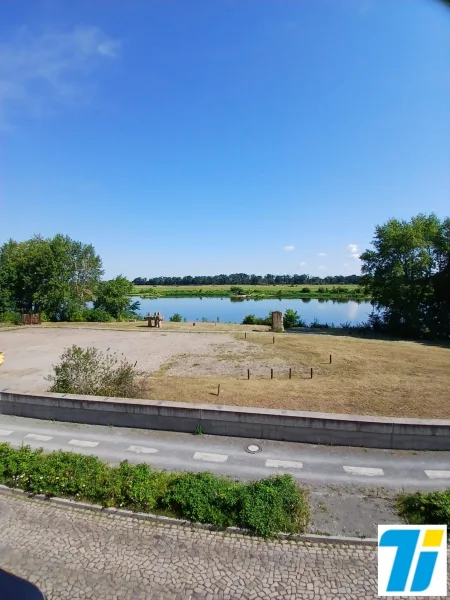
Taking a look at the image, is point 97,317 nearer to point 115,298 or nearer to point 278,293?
point 115,298

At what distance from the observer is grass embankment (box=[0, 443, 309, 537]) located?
5406 millimetres

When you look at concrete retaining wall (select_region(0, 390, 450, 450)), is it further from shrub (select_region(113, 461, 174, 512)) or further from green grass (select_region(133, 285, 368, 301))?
green grass (select_region(133, 285, 368, 301))

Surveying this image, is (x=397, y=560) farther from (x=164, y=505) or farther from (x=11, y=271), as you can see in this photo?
(x=11, y=271)

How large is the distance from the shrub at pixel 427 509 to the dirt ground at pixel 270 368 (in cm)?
380

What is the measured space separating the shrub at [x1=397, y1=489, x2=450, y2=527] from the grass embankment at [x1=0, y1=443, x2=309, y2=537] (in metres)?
1.57

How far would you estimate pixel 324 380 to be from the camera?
41.2ft

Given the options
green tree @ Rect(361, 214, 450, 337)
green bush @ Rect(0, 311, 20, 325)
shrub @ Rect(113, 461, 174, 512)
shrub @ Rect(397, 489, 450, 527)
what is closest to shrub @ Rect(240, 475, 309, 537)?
shrub @ Rect(113, 461, 174, 512)

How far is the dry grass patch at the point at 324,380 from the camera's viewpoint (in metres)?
10.1

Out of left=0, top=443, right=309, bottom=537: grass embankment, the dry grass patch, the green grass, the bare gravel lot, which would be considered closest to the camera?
left=0, top=443, right=309, bottom=537: grass embankment

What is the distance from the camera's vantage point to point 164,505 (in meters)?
5.78

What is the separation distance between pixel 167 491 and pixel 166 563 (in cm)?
123

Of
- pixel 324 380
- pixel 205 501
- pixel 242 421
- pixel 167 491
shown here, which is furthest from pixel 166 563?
pixel 324 380

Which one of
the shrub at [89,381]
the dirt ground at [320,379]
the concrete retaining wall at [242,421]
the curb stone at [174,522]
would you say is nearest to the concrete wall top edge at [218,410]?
the concrete retaining wall at [242,421]

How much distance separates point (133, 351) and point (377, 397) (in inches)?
468
